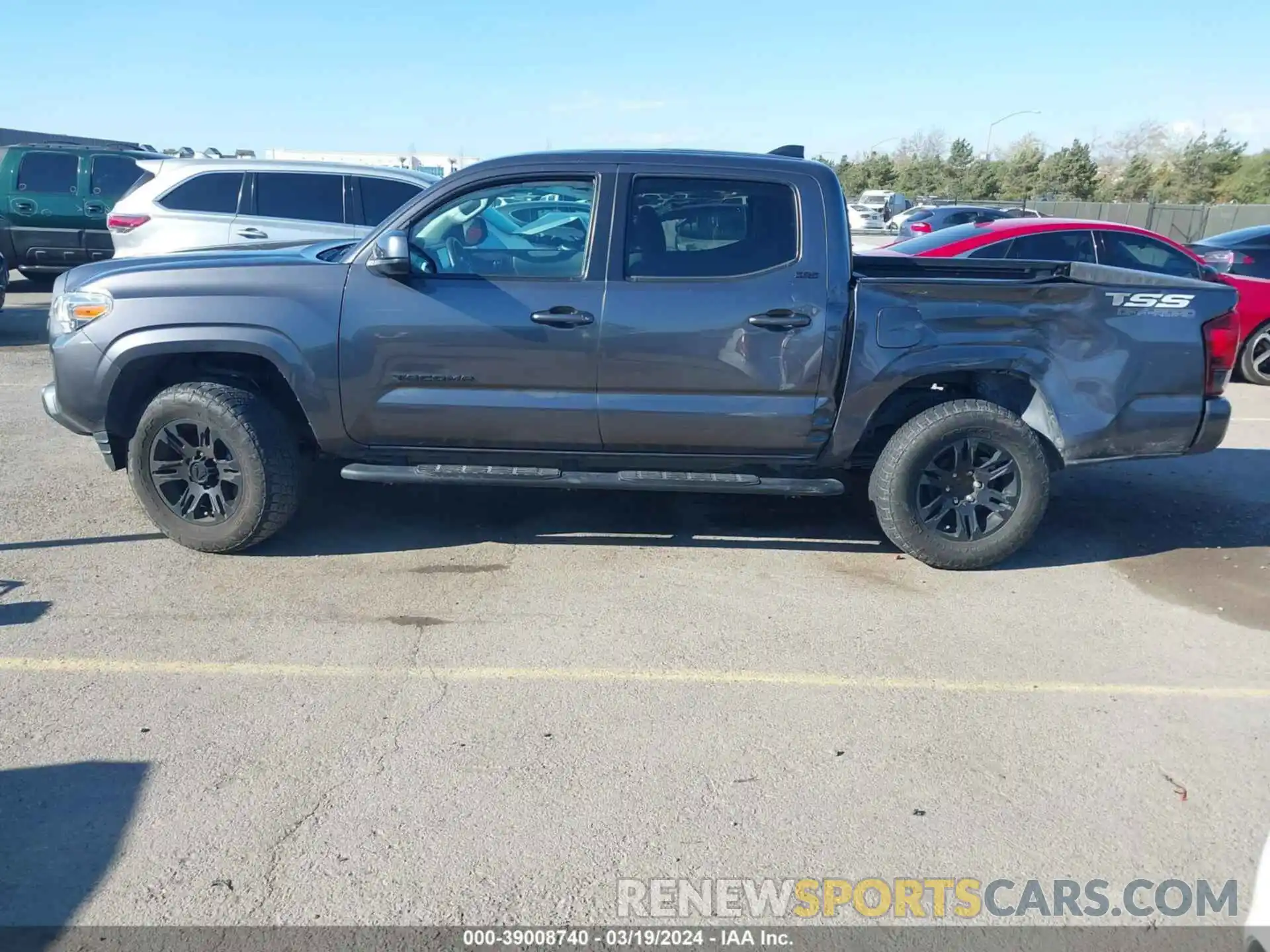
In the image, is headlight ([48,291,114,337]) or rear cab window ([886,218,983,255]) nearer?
headlight ([48,291,114,337])

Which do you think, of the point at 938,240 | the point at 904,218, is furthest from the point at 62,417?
the point at 904,218

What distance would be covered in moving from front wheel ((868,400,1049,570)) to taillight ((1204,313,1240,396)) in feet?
2.96

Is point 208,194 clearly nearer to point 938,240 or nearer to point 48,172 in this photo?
point 48,172

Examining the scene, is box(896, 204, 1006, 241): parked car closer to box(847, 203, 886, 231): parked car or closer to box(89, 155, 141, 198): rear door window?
box(847, 203, 886, 231): parked car

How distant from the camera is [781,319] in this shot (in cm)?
480

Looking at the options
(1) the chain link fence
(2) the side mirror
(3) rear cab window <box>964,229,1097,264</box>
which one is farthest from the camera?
(1) the chain link fence

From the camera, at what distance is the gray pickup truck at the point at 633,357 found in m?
4.81

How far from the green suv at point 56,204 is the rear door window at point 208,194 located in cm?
477

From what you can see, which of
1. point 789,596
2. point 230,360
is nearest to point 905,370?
point 789,596

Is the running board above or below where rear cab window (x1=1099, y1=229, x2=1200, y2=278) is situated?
below

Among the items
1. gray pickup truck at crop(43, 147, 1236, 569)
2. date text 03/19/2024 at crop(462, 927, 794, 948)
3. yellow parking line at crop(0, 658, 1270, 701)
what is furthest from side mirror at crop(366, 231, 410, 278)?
date text 03/19/2024 at crop(462, 927, 794, 948)

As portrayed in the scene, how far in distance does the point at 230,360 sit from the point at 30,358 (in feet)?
21.5

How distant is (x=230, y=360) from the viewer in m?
5.05

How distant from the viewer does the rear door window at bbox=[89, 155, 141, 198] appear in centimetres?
1447
